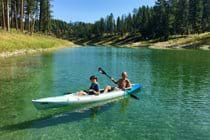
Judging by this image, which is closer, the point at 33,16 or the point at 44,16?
the point at 33,16

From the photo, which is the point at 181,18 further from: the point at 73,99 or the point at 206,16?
the point at 73,99

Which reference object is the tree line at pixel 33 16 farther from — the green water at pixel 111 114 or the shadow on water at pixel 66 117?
the shadow on water at pixel 66 117

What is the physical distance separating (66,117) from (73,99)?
144 cm

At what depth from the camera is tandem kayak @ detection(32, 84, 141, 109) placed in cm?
1967

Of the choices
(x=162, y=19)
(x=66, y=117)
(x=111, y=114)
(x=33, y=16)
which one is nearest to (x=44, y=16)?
(x=33, y=16)

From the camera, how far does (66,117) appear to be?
20562 millimetres

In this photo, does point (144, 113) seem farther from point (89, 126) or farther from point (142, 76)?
point (142, 76)

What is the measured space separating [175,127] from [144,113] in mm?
3226

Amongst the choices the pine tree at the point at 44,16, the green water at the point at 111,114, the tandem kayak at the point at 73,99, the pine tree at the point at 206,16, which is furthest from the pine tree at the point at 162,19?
the tandem kayak at the point at 73,99

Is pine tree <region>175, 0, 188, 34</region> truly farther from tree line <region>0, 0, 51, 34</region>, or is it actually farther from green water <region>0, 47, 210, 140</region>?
green water <region>0, 47, 210, 140</region>

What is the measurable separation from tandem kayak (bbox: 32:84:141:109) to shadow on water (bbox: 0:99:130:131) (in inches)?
15.7

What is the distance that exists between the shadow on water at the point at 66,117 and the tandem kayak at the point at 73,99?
40 centimetres

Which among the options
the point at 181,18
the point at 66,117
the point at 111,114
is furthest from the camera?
the point at 181,18

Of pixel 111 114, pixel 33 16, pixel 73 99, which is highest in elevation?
pixel 33 16
